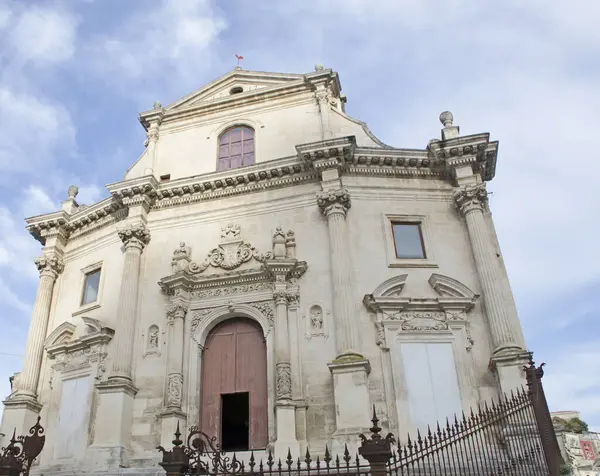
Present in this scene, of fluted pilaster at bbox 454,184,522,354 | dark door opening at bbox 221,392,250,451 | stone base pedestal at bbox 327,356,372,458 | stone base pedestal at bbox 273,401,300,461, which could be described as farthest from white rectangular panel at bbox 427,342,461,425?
dark door opening at bbox 221,392,250,451

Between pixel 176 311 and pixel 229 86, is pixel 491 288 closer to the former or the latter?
pixel 176 311

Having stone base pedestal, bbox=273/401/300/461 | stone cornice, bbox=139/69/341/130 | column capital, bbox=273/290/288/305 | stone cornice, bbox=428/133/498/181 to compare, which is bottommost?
stone base pedestal, bbox=273/401/300/461

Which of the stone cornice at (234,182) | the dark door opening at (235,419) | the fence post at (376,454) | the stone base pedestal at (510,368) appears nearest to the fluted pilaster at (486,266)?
the stone base pedestal at (510,368)

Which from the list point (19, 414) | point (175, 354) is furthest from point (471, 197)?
point (19, 414)

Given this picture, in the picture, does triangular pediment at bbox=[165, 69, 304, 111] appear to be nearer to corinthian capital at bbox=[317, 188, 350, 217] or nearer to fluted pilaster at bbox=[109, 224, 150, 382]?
fluted pilaster at bbox=[109, 224, 150, 382]

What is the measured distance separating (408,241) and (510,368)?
4307 mm

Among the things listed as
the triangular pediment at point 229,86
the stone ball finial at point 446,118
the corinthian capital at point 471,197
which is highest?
the triangular pediment at point 229,86

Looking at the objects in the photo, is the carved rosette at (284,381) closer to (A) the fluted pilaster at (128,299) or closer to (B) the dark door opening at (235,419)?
(B) the dark door opening at (235,419)

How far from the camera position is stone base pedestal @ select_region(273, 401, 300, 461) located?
12266 mm

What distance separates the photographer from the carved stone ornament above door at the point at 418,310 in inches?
535

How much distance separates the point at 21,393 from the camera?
15.6 m

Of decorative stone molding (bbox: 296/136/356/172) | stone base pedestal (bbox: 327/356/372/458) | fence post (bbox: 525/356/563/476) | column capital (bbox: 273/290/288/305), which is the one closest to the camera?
fence post (bbox: 525/356/563/476)

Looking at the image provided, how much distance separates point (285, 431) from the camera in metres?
12.6

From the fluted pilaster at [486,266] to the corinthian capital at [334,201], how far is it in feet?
10.0
